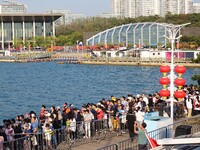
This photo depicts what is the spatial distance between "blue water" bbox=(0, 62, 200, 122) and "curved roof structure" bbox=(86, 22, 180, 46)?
1841cm

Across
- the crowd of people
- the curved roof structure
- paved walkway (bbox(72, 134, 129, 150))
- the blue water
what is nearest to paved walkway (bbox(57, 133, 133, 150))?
paved walkway (bbox(72, 134, 129, 150))

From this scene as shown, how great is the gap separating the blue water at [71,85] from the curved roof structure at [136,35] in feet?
60.4

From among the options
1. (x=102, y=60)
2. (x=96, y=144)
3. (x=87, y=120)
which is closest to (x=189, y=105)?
(x=87, y=120)

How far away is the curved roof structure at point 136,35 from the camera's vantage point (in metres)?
92.0

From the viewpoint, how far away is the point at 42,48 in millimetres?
112250

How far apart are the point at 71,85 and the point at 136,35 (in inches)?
1713

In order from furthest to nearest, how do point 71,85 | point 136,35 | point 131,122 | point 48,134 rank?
point 136,35 → point 71,85 → point 131,122 → point 48,134

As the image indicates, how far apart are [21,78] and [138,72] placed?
689 inches

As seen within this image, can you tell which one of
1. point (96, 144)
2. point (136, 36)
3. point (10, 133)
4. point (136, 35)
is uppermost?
point (136, 35)

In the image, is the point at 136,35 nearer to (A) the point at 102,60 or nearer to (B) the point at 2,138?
(A) the point at 102,60

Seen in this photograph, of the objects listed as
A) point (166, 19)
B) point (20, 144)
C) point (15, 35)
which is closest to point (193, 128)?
point (20, 144)

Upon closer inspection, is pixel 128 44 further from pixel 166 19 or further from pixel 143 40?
pixel 166 19

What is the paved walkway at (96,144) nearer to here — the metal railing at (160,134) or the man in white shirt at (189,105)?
the metal railing at (160,134)

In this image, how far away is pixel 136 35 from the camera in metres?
94.8
